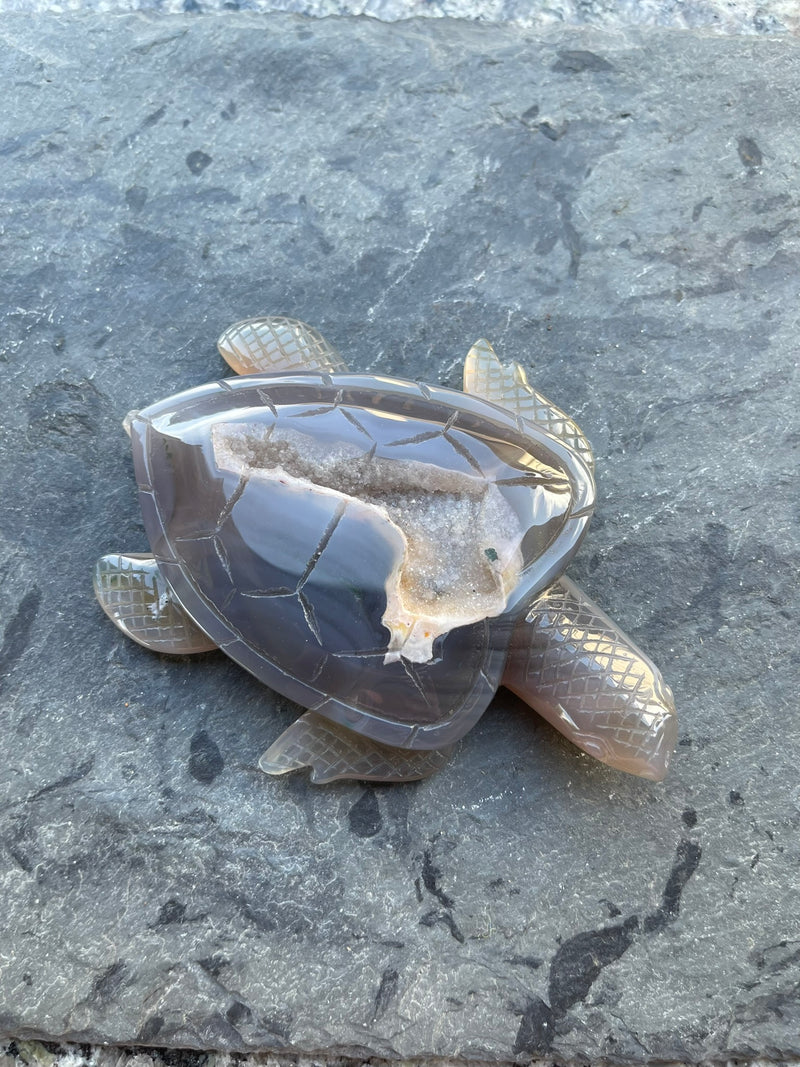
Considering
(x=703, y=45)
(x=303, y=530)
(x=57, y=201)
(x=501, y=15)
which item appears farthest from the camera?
(x=501, y=15)

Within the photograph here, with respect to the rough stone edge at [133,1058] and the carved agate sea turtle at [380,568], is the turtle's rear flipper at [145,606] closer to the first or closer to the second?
the carved agate sea turtle at [380,568]

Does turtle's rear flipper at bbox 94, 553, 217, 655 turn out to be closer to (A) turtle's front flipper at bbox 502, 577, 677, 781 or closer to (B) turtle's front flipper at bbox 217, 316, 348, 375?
(B) turtle's front flipper at bbox 217, 316, 348, 375

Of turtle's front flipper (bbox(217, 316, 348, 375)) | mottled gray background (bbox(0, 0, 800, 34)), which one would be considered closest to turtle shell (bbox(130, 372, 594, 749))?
turtle's front flipper (bbox(217, 316, 348, 375))

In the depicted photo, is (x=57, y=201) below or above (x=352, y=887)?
above

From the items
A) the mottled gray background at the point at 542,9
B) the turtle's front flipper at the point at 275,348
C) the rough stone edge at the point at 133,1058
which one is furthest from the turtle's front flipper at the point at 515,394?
the rough stone edge at the point at 133,1058

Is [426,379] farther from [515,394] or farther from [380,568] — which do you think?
[380,568]

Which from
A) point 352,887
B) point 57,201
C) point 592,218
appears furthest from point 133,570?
point 592,218

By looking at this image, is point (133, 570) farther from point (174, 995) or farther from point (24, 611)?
point (174, 995)
